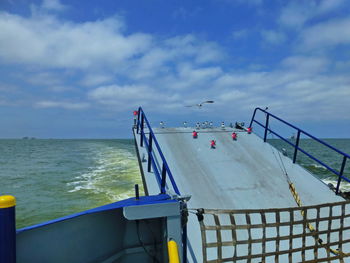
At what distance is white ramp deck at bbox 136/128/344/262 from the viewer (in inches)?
203

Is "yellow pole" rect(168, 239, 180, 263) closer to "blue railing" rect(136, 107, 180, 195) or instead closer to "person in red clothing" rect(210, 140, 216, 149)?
"blue railing" rect(136, 107, 180, 195)

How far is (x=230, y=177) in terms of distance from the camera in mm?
6113

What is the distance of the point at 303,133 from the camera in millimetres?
6961

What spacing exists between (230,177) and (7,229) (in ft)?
16.3

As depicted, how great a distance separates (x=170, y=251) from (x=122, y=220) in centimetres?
94

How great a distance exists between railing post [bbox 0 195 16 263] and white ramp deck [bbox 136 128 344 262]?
231 cm

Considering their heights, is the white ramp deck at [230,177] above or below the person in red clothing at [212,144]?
below

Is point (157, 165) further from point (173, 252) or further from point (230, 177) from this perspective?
point (173, 252)

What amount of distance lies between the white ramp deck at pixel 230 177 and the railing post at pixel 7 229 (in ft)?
7.59

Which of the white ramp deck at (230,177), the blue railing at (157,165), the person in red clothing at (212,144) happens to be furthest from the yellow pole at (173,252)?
the person in red clothing at (212,144)

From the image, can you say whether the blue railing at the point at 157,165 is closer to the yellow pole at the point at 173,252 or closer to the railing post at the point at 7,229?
the yellow pole at the point at 173,252

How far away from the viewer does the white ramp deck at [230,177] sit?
5.14 meters

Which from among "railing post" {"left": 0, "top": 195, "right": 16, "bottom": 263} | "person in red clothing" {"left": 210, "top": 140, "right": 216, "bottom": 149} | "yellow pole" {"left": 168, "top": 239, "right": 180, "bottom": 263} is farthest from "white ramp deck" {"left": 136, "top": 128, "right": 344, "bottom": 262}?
"railing post" {"left": 0, "top": 195, "right": 16, "bottom": 263}

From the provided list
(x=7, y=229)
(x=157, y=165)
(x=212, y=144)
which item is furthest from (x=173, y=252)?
(x=212, y=144)
